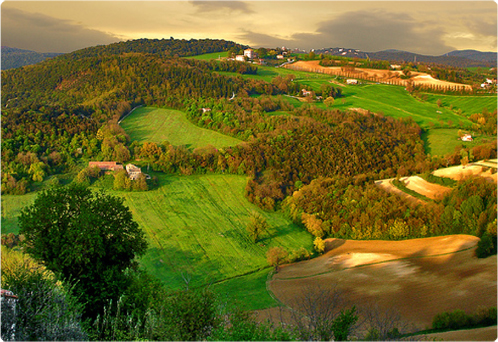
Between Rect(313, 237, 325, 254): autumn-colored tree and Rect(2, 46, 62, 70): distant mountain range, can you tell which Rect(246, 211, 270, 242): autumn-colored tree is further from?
Rect(2, 46, 62, 70): distant mountain range

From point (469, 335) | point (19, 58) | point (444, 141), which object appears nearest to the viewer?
point (469, 335)

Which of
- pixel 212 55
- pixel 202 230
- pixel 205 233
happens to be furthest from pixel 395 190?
pixel 212 55

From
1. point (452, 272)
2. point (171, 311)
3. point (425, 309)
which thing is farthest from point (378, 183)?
point (171, 311)

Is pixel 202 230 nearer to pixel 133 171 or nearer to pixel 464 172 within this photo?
pixel 133 171

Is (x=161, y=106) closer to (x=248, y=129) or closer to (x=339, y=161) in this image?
(x=248, y=129)

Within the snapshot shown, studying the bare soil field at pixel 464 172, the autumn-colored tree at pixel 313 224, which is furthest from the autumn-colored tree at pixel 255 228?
the bare soil field at pixel 464 172

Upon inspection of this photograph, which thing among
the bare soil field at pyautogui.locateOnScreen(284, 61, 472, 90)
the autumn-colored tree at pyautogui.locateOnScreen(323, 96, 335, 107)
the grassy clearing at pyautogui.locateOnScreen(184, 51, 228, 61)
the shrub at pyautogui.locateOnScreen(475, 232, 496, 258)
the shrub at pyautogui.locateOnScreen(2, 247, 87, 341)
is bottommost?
the shrub at pyautogui.locateOnScreen(475, 232, 496, 258)

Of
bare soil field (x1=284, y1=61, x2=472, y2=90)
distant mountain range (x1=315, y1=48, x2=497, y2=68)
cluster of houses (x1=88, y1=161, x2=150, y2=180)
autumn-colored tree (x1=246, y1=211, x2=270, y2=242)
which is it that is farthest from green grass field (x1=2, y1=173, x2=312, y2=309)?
distant mountain range (x1=315, y1=48, x2=497, y2=68)
